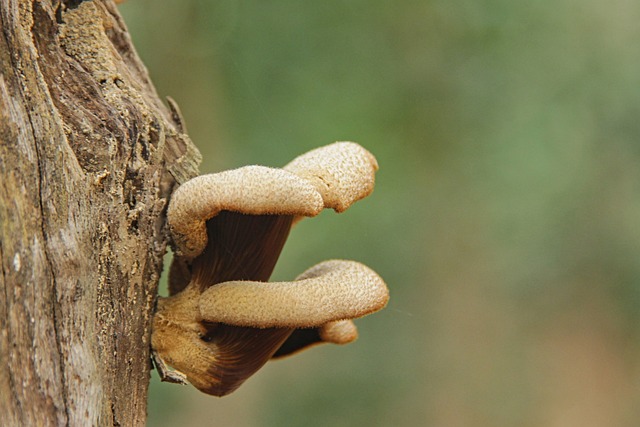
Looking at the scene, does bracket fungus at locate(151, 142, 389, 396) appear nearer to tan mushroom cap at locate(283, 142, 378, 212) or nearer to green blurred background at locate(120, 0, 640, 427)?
tan mushroom cap at locate(283, 142, 378, 212)

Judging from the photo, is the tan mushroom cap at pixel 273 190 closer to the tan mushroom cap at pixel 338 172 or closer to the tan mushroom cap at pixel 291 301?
the tan mushroom cap at pixel 338 172

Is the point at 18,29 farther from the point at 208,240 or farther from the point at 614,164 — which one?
the point at 614,164

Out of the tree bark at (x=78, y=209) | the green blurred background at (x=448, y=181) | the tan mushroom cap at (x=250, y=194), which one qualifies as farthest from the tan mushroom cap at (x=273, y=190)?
the green blurred background at (x=448, y=181)

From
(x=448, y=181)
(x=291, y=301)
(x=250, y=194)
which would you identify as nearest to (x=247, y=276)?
(x=291, y=301)

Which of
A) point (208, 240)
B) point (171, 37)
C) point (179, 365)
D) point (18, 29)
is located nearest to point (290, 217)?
point (208, 240)

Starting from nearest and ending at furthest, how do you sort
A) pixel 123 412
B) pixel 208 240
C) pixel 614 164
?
pixel 123 412
pixel 208 240
pixel 614 164

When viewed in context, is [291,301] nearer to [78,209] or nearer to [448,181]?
[78,209]
